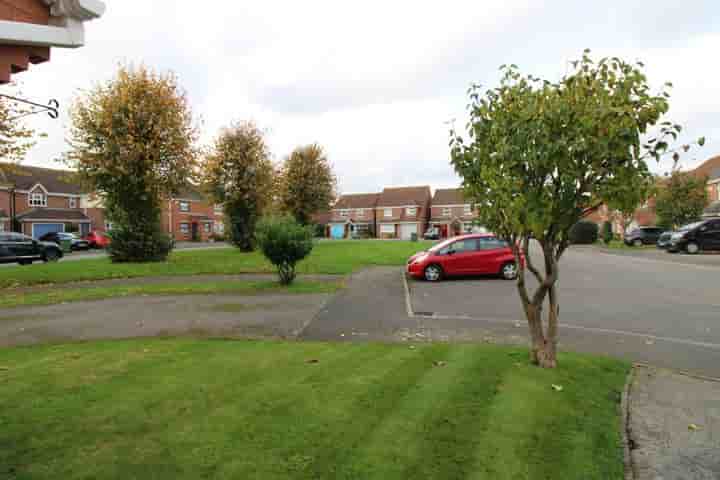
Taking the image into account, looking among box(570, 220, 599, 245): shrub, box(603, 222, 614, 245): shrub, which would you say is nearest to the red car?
box(603, 222, 614, 245): shrub

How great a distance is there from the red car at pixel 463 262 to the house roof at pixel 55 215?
153 feet

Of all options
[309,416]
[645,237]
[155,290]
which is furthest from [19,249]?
[645,237]

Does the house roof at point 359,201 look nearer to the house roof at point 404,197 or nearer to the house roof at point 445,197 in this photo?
the house roof at point 404,197

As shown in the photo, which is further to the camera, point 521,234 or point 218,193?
point 218,193

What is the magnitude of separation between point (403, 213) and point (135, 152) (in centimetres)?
5862

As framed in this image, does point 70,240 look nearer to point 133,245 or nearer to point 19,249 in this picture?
point 19,249

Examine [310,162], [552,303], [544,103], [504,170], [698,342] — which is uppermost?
[310,162]

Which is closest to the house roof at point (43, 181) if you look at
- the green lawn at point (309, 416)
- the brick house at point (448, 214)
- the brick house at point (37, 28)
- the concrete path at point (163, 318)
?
the concrete path at point (163, 318)

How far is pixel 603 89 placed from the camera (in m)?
4.16

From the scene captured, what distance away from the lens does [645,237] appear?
3516 centimetres

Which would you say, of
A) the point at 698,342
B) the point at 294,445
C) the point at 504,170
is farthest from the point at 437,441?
the point at 698,342

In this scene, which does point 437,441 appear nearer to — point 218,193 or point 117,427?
point 117,427

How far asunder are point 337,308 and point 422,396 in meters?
5.48

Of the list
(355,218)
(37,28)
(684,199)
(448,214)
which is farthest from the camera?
(355,218)
